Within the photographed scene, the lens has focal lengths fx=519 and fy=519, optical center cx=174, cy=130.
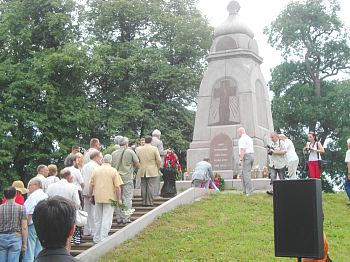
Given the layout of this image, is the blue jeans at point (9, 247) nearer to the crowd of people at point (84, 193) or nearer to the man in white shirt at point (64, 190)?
the crowd of people at point (84, 193)

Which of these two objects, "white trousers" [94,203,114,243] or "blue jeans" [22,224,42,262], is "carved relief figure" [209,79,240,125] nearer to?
"white trousers" [94,203,114,243]

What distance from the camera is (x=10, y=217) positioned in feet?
25.0

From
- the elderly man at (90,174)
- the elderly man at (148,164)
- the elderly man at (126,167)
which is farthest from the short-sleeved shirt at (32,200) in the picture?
the elderly man at (148,164)

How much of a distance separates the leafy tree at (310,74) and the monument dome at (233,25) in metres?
13.8

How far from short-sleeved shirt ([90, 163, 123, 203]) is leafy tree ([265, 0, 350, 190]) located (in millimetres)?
24576

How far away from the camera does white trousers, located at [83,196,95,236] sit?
1088cm

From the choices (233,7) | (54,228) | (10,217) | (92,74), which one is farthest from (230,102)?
(54,228)

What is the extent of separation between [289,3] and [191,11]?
765cm

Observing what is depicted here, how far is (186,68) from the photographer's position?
2905cm

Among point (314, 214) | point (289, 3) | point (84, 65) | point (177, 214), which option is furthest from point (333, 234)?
point (289, 3)

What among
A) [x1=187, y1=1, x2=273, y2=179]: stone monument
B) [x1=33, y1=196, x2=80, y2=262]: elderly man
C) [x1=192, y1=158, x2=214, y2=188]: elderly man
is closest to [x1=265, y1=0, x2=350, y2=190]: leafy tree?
[x1=187, y1=1, x2=273, y2=179]: stone monument

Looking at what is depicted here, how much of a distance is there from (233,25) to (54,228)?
1817cm

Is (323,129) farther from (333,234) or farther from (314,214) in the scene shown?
(314,214)

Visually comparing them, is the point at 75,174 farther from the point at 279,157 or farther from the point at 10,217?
the point at 279,157
